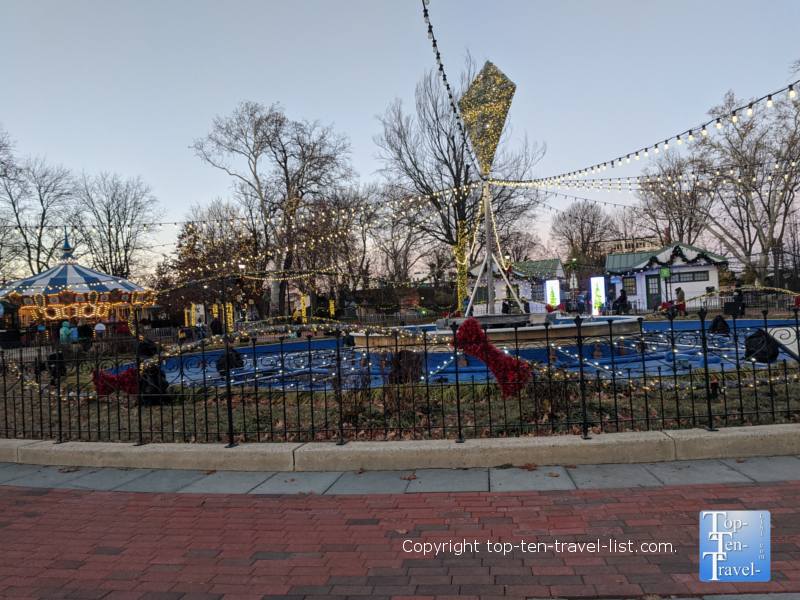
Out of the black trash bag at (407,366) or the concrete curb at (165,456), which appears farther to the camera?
the black trash bag at (407,366)

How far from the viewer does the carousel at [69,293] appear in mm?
21828

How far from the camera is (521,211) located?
98.4 ft

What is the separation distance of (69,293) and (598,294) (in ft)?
89.5

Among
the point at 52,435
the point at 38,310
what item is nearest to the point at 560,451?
the point at 52,435

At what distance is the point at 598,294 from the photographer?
3175 cm

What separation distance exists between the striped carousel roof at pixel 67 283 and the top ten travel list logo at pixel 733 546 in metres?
23.5

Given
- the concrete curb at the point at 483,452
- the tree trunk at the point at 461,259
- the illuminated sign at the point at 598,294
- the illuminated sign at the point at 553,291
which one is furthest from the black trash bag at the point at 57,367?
the illuminated sign at the point at 553,291

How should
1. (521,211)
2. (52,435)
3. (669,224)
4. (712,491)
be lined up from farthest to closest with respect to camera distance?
(669,224), (521,211), (52,435), (712,491)

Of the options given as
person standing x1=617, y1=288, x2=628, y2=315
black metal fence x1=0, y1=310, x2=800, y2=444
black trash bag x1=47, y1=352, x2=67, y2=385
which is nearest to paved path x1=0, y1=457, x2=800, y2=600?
black metal fence x1=0, y1=310, x2=800, y2=444

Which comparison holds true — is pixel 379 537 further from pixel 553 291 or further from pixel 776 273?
pixel 776 273

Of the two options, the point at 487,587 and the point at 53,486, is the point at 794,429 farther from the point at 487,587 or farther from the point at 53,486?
the point at 53,486

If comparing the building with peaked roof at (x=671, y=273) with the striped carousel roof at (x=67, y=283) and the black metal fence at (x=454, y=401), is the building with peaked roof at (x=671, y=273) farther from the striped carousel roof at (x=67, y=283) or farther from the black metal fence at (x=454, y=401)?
the striped carousel roof at (x=67, y=283)

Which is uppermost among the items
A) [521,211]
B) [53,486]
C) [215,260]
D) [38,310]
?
[521,211]

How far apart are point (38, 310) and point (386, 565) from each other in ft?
84.0
